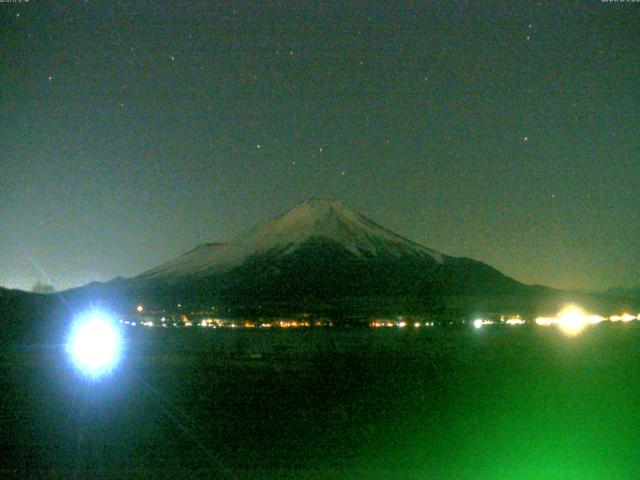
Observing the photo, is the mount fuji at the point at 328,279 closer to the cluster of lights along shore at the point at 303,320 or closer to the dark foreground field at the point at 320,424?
the cluster of lights along shore at the point at 303,320

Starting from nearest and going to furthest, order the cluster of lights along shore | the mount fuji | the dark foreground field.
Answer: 1. the dark foreground field
2. the cluster of lights along shore
3. the mount fuji

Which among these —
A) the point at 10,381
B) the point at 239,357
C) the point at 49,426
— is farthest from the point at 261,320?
the point at 49,426

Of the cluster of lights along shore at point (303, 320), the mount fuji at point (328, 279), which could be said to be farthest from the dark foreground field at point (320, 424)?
the mount fuji at point (328, 279)

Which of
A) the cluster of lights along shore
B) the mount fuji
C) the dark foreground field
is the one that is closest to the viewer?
the dark foreground field

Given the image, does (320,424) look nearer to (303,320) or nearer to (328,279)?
(303,320)

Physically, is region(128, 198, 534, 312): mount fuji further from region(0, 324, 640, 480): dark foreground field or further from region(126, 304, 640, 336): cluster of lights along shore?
region(0, 324, 640, 480): dark foreground field

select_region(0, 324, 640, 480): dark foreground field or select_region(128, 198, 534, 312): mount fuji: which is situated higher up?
select_region(128, 198, 534, 312): mount fuji

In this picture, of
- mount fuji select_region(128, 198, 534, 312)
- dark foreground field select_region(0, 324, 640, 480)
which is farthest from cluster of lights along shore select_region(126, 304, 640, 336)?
dark foreground field select_region(0, 324, 640, 480)
